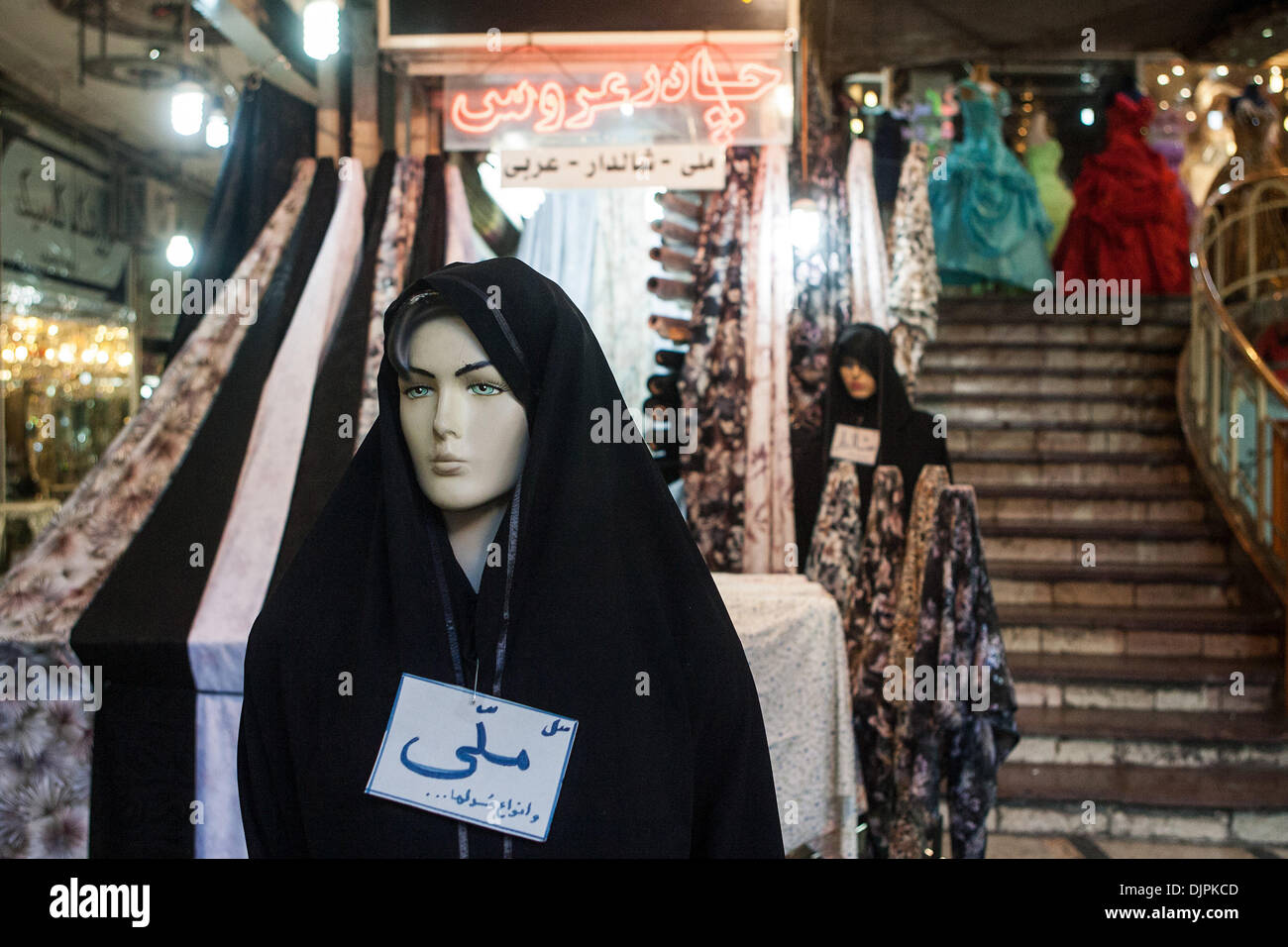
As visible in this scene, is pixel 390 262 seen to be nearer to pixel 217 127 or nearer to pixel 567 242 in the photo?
pixel 567 242

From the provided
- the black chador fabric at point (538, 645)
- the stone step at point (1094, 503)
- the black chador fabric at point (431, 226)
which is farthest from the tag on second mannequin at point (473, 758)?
the stone step at point (1094, 503)

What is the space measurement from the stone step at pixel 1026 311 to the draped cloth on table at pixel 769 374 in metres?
3.73

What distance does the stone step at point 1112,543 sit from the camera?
4465mm

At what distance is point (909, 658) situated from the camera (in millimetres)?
2377

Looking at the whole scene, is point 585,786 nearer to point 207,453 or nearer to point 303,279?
point 207,453

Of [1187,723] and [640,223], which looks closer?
[640,223]

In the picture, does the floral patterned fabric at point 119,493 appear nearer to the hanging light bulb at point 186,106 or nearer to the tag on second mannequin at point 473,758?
the tag on second mannequin at point 473,758

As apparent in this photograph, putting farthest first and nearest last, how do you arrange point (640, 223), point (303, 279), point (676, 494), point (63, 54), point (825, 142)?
point (63, 54)
point (825, 142)
point (640, 223)
point (676, 494)
point (303, 279)

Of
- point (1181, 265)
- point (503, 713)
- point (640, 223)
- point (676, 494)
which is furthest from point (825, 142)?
point (1181, 265)

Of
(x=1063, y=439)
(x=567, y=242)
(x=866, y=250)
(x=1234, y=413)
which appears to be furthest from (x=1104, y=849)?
(x=567, y=242)

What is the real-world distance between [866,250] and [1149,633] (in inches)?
→ 87.3

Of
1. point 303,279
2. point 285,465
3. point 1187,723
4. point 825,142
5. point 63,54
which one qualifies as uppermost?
point 63,54
